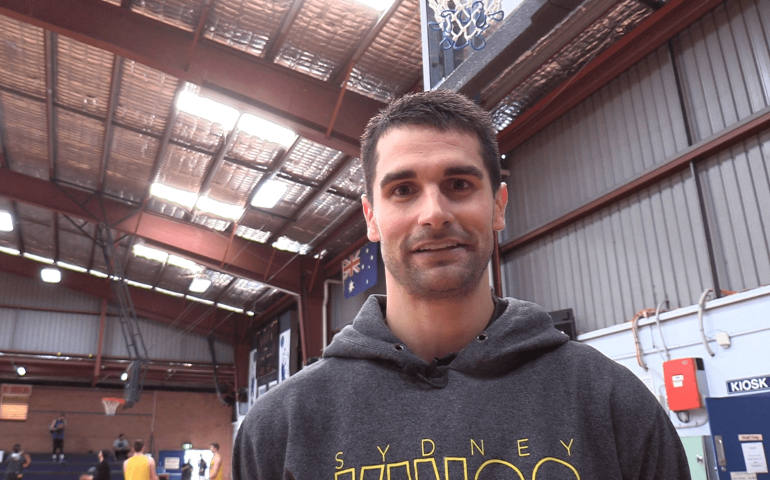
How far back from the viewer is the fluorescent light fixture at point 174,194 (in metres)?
12.4

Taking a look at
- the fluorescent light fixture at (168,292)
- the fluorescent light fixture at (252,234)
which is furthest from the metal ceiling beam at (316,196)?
the fluorescent light fixture at (168,292)

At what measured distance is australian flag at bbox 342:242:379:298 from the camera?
1172cm

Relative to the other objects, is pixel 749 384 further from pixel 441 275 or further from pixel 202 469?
pixel 202 469

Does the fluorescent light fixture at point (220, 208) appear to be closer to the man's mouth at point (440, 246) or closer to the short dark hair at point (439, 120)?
the short dark hair at point (439, 120)

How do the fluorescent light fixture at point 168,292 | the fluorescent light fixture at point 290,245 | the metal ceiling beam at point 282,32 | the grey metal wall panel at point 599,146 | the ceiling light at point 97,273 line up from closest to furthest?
the grey metal wall panel at point 599,146 → the metal ceiling beam at point 282,32 → the fluorescent light fixture at point 290,245 → the ceiling light at point 97,273 → the fluorescent light fixture at point 168,292

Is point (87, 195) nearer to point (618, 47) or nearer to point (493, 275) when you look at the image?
point (493, 275)

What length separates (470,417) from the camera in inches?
50.6

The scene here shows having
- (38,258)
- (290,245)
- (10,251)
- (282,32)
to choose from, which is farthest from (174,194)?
(10,251)

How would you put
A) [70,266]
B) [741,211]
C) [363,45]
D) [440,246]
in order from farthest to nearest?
[70,266] < [363,45] < [741,211] < [440,246]

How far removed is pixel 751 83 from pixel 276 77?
578 cm

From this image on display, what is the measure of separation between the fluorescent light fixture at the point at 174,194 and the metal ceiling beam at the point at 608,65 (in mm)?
6787

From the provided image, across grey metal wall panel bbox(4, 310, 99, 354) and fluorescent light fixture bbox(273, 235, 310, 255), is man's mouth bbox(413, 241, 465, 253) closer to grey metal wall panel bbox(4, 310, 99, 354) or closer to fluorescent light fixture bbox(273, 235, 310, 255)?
fluorescent light fixture bbox(273, 235, 310, 255)

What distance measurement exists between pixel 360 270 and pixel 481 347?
10.9 meters

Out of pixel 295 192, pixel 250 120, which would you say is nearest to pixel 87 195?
pixel 295 192
